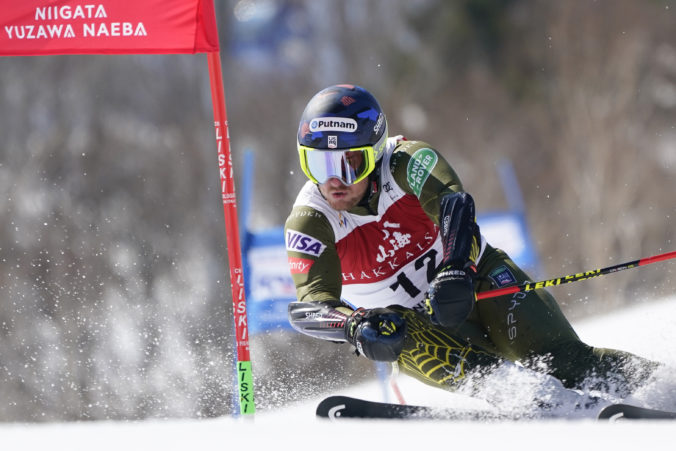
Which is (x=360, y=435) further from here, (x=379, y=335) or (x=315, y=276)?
(x=315, y=276)

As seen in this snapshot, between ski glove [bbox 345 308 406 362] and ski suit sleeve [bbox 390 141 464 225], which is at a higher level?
ski suit sleeve [bbox 390 141 464 225]

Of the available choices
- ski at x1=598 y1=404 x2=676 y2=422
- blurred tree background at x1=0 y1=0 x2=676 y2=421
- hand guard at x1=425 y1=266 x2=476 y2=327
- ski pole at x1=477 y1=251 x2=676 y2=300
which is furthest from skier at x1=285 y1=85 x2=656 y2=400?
blurred tree background at x1=0 y1=0 x2=676 y2=421

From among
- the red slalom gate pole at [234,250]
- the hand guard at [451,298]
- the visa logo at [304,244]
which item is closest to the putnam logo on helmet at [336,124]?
the visa logo at [304,244]

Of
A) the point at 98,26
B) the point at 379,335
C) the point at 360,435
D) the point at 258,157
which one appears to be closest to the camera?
the point at 360,435

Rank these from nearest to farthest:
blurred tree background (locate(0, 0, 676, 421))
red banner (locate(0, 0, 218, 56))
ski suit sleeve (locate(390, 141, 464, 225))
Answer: ski suit sleeve (locate(390, 141, 464, 225)) < red banner (locate(0, 0, 218, 56)) < blurred tree background (locate(0, 0, 676, 421))

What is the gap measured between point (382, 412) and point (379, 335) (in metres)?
0.30

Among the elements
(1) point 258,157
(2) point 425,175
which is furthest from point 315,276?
(1) point 258,157

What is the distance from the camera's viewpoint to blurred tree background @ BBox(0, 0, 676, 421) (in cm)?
1503

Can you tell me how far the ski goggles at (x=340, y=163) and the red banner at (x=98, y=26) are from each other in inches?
31.8

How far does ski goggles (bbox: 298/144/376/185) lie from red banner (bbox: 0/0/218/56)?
31.8 inches

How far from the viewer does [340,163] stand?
4.00m

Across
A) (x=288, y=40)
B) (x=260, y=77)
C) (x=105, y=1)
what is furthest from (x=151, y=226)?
(x=105, y=1)

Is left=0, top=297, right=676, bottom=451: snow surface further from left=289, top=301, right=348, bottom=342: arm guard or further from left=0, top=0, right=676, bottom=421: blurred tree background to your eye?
left=0, top=0, right=676, bottom=421: blurred tree background

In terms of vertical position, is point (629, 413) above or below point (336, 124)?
below
